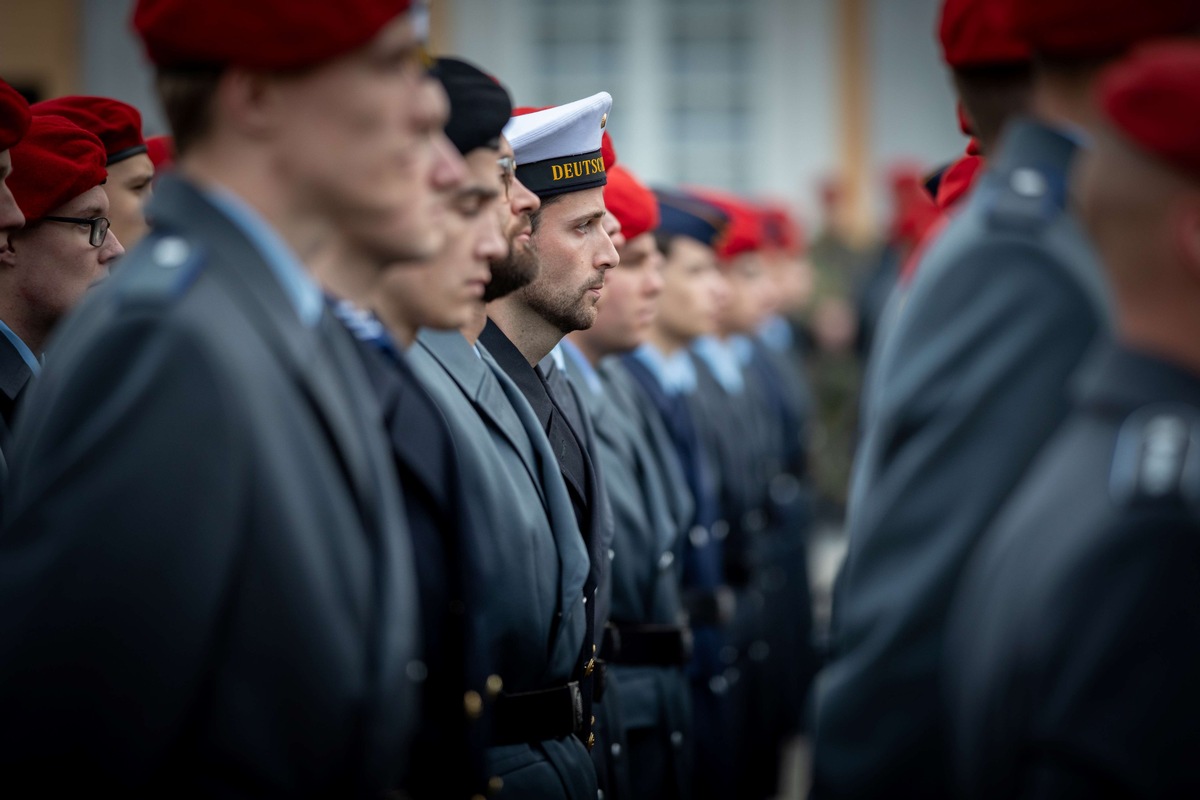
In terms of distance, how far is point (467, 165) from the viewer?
116 inches

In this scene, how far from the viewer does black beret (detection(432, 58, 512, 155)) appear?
297 cm

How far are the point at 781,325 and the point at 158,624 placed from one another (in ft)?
34.6

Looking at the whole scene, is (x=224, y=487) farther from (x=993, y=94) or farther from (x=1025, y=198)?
(x=993, y=94)

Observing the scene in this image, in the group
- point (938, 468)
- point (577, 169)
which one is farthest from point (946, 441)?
point (577, 169)

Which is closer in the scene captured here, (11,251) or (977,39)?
(977,39)

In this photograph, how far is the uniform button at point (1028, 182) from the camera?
2120 millimetres

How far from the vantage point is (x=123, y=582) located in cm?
181

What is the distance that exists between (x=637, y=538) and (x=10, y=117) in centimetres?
208

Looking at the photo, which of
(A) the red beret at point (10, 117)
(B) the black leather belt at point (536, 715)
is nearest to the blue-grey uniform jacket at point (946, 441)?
(B) the black leather belt at point (536, 715)

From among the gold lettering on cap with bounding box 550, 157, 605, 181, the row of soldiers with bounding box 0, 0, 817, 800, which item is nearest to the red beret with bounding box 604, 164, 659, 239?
the row of soldiers with bounding box 0, 0, 817, 800

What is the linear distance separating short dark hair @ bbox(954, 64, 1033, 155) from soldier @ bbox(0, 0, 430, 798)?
3.30ft

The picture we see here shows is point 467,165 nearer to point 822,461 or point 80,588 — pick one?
point 80,588

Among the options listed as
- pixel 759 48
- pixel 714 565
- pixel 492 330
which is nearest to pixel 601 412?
pixel 492 330

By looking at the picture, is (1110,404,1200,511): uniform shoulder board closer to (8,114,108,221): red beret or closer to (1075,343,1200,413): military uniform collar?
(1075,343,1200,413): military uniform collar
